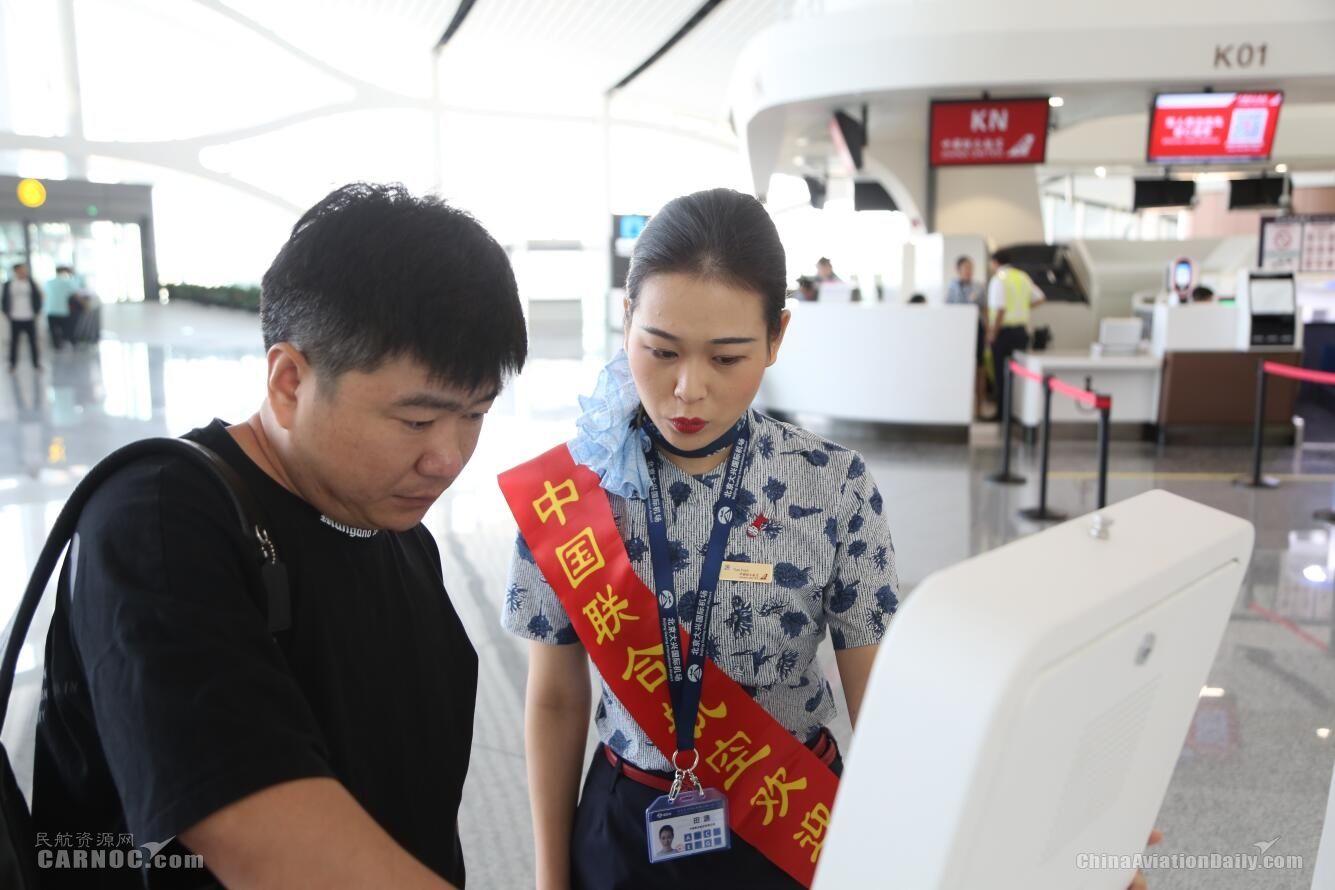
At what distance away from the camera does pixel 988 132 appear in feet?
29.9

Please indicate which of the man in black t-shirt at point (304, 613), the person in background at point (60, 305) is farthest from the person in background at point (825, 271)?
the man in black t-shirt at point (304, 613)

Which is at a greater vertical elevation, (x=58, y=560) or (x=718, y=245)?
(x=718, y=245)

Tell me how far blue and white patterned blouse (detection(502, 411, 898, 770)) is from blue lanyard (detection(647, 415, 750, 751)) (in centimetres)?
1

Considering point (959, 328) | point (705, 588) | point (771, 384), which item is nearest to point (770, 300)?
point (705, 588)

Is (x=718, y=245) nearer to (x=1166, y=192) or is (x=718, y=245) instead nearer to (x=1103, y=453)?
(x=1103, y=453)

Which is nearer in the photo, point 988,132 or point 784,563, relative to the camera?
point 784,563

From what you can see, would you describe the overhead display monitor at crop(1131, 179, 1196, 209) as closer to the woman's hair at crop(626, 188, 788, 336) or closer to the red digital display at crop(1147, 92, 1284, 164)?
→ the red digital display at crop(1147, 92, 1284, 164)

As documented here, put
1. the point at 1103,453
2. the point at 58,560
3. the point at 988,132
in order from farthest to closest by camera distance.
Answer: the point at 988,132 < the point at 1103,453 < the point at 58,560

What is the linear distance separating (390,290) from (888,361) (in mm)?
7809

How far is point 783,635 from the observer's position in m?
1.29

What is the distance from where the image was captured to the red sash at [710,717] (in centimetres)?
132

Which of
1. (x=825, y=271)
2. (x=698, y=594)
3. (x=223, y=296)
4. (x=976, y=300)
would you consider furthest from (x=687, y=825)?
(x=223, y=296)

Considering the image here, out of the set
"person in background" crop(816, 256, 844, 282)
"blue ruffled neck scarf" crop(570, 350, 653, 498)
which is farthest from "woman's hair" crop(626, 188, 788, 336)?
"person in background" crop(816, 256, 844, 282)

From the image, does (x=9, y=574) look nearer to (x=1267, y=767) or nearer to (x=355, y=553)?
(x=355, y=553)
